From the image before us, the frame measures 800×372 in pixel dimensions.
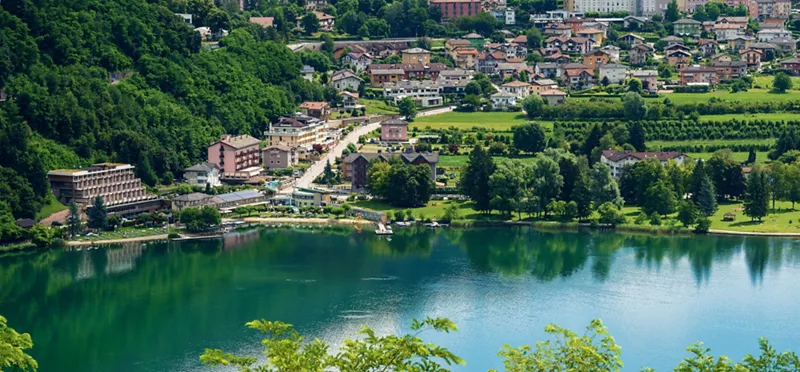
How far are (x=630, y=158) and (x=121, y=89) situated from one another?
9.02 meters

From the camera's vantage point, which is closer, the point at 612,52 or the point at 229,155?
the point at 229,155

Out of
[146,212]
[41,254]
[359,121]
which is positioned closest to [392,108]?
[359,121]

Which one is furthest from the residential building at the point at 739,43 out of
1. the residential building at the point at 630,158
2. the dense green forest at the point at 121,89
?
the residential building at the point at 630,158

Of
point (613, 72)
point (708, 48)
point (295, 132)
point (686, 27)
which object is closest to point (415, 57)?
point (613, 72)

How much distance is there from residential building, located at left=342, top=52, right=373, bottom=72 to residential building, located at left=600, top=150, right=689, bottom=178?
34.5 ft

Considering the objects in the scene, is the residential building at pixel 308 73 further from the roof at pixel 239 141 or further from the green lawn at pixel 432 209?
the green lawn at pixel 432 209

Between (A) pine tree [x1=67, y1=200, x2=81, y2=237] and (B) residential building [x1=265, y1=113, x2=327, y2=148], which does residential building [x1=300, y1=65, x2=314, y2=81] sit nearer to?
(B) residential building [x1=265, y1=113, x2=327, y2=148]

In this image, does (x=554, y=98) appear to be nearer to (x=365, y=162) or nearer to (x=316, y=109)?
(x=316, y=109)

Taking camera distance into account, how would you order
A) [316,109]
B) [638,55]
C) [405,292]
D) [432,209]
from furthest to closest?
[638,55] → [316,109] → [432,209] → [405,292]

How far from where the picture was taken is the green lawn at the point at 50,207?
19312 mm

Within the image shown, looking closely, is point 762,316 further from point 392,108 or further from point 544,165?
point 392,108

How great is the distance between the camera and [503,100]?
28797 millimetres

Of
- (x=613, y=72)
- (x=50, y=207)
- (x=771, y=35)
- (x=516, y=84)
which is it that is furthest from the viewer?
(x=771, y=35)

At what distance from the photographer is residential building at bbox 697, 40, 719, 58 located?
1314 inches
